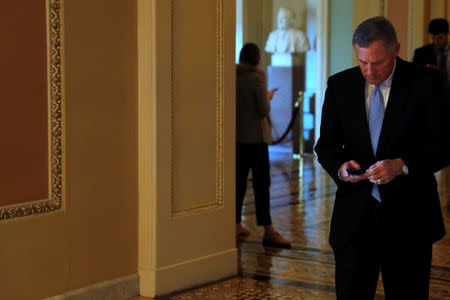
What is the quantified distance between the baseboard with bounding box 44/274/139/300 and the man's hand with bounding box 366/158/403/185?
241 cm

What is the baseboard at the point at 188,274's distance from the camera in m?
5.16

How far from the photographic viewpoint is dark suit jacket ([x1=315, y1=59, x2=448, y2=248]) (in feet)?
9.85

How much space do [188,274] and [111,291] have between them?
64cm

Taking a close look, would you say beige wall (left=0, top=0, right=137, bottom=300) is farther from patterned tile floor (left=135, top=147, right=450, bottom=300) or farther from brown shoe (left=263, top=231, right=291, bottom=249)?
brown shoe (left=263, top=231, right=291, bottom=249)

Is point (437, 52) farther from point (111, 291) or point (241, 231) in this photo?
point (111, 291)

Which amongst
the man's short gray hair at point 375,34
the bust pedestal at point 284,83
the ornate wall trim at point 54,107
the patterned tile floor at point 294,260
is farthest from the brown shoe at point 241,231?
the bust pedestal at point 284,83

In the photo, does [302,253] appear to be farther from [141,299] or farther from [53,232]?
[53,232]

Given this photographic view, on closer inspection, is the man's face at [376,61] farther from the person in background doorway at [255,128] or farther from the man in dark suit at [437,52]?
the man in dark suit at [437,52]

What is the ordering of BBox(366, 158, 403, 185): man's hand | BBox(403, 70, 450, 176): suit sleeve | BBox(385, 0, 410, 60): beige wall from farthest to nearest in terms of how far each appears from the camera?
BBox(385, 0, 410, 60): beige wall
BBox(403, 70, 450, 176): suit sleeve
BBox(366, 158, 403, 185): man's hand

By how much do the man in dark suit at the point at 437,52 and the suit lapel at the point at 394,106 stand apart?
6.35 meters

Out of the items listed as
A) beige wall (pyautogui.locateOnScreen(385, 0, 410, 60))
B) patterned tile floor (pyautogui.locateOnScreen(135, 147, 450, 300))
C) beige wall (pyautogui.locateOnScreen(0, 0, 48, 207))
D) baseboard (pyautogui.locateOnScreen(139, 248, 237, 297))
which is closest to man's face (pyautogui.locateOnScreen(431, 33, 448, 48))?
beige wall (pyautogui.locateOnScreen(385, 0, 410, 60))

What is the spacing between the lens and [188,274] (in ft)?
17.7

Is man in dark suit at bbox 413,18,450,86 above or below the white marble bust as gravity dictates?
below

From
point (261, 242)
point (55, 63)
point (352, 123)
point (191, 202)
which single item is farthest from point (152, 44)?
point (261, 242)
